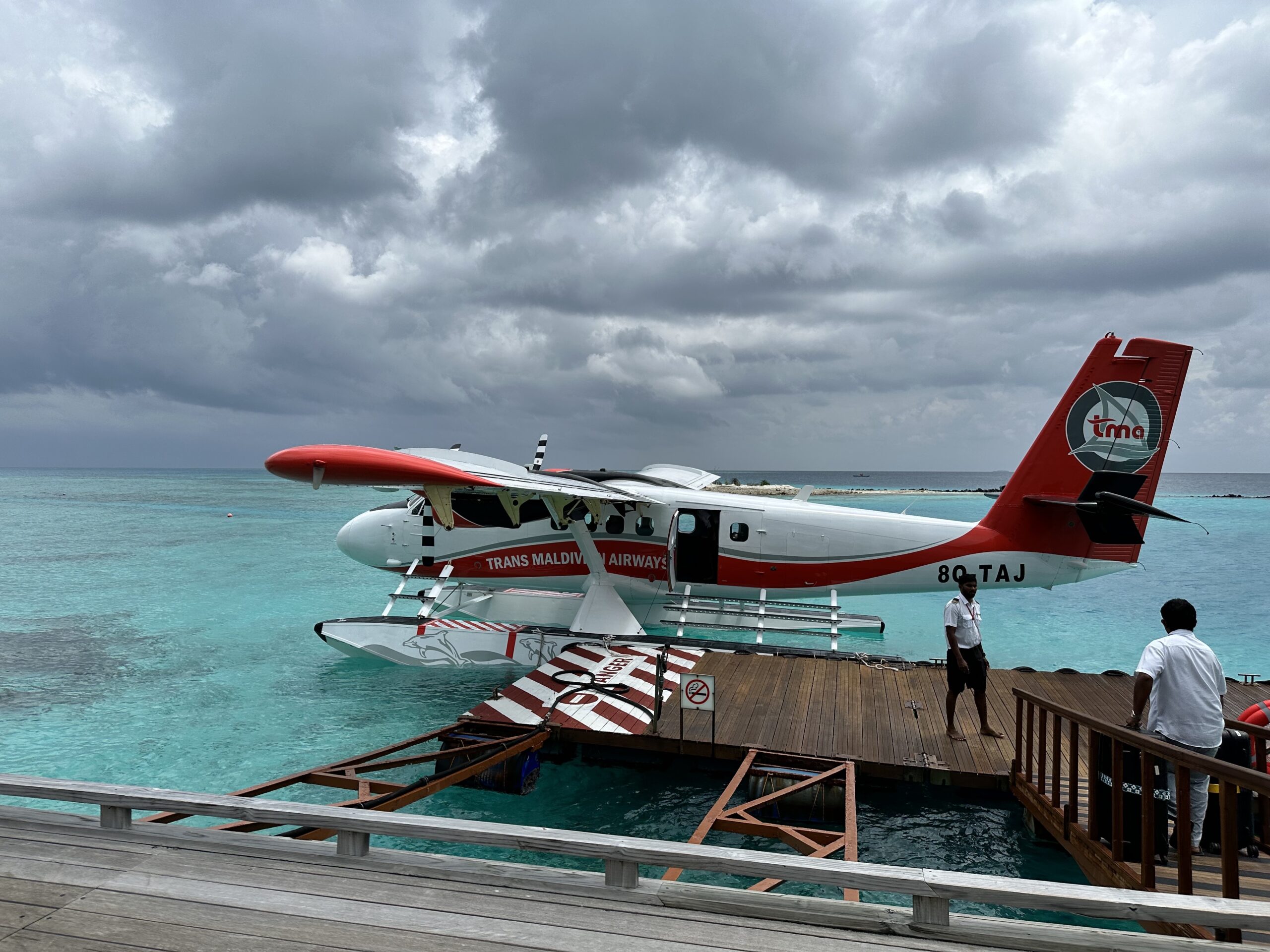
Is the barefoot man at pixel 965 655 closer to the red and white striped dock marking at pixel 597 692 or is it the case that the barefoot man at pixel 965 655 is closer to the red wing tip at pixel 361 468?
the red and white striped dock marking at pixel 597 692

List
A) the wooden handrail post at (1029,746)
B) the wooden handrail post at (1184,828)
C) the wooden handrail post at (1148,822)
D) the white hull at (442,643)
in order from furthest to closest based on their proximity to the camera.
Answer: the white hull at (442,643), the wooden handrail post at (1029,746), the wooden handrail post at (1148,822), the wooden handrail post at (1184,828)

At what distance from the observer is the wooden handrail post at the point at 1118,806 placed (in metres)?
3.98

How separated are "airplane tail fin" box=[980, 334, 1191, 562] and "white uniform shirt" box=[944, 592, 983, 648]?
4.04m

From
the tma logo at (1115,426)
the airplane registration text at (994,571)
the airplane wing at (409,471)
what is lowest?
the airplane registration text at (994,571)

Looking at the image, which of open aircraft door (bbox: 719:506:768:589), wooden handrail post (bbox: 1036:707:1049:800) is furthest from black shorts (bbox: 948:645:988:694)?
open aircraft door (bbox: 719:506:768:589)

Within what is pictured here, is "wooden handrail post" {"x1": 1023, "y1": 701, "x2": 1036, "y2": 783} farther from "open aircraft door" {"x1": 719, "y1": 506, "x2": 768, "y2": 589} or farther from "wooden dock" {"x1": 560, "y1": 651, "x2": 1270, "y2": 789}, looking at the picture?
"open aircraft door" {"x1": 719, "y1": 506, "x2": 768, "y2": 589}

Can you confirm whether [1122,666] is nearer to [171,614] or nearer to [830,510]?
[830,510]

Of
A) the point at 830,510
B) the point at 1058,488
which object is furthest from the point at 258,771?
the point at 1058,488

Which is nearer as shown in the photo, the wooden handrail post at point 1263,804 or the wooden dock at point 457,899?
the wooden dock at point 457,899

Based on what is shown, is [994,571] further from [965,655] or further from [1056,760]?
[1056,760]

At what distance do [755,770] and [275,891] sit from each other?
4.23m

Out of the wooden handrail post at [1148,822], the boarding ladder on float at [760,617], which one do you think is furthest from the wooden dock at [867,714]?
the wooden handrail post at [1148,822]

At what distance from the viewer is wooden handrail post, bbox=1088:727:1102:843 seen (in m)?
4.31

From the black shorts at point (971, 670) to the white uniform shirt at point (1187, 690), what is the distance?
264cm
